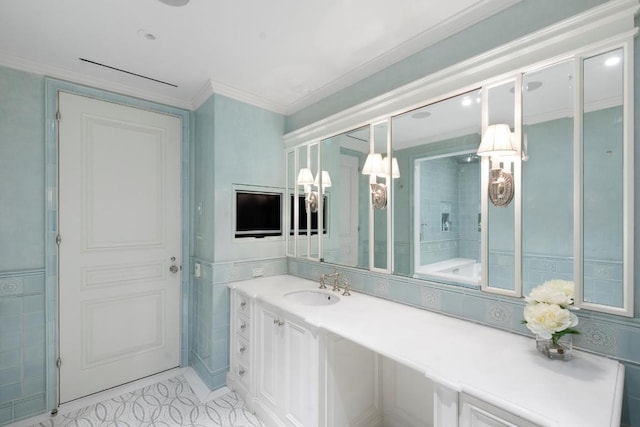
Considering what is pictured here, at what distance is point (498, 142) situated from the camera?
1416 millimetres

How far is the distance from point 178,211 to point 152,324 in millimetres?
1042

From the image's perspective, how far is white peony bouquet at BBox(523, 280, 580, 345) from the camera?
1091 mm

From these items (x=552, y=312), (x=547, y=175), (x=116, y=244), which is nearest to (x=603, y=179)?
(x=547, y=175)

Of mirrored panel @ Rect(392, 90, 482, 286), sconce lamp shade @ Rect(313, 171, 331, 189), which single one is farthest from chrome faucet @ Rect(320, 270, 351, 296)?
sconce lamp shade @ Rect(313, 171, 331, 189)

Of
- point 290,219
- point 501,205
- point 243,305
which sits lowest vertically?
point 243,305

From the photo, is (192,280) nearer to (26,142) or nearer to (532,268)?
(26,142)

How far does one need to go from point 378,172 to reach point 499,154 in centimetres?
78

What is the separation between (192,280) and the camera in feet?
9.07

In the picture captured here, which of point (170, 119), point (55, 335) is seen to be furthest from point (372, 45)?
point (55, 335)

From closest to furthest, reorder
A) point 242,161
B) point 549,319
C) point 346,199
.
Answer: point 549,319, point 346,199, point 242,161

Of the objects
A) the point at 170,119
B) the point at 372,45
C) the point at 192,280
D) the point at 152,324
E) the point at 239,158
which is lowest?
the point at 152,324

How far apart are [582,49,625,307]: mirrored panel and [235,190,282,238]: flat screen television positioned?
7.27 ft

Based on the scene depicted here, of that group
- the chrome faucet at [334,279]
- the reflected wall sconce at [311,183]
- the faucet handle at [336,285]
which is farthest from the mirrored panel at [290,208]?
the faucet handle at [336,285]

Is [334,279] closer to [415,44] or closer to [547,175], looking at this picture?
[547,175]
